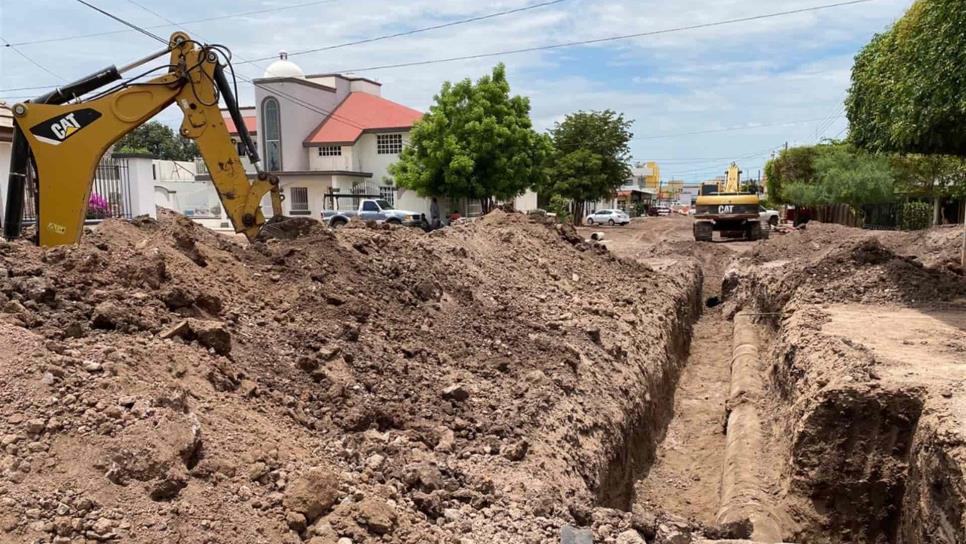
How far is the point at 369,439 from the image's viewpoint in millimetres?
4949

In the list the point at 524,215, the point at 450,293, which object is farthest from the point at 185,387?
the point at 524,215

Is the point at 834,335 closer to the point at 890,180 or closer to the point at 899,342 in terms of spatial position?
the point at 899,342

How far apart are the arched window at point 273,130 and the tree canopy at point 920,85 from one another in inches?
1266

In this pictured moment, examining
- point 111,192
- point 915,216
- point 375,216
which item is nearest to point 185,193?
point 375,216

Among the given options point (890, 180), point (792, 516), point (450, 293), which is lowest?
point (792, 516)

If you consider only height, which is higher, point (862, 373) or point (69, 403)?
point (69, 403)

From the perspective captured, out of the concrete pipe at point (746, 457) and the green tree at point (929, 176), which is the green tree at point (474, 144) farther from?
the concrete pipe at point (746, 457)

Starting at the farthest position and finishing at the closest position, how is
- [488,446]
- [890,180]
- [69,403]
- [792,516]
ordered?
[890,180] < [792,516] < [488,446] < [69,403]

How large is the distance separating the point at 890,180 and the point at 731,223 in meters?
5.94

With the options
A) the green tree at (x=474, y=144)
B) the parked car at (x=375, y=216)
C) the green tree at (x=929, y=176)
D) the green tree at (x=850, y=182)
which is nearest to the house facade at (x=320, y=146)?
the green tree at (x=474, y=144)

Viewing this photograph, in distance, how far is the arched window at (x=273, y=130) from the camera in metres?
40.1

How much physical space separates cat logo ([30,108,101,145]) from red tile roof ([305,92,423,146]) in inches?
1273

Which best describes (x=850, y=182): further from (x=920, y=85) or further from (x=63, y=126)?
(x=63, y=126)

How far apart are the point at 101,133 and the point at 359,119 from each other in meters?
34.5
